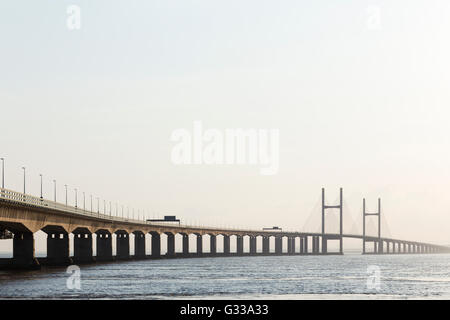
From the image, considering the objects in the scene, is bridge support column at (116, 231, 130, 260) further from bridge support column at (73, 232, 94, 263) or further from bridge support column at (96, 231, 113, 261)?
bridge support column at (73, 232, 94, 263)

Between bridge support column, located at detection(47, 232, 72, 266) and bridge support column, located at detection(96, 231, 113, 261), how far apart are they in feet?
109

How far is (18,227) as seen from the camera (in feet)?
365

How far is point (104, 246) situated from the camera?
17650 cm

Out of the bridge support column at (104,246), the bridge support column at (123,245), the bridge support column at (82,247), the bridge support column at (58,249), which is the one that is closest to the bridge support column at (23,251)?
the bridge support column at (58,249)

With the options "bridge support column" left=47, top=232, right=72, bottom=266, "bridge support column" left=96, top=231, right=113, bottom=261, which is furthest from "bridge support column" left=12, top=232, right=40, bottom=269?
"bridge support column" left=96, top=231, right=113, bottom=261

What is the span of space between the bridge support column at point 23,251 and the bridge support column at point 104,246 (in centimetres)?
5614

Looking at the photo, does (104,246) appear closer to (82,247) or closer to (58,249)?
(82,247)

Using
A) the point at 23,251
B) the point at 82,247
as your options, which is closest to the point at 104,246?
the point at 82,247

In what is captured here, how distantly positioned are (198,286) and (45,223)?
41535 mm

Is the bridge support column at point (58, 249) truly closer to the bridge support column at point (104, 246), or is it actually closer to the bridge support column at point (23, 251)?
the bridge support column at point (23, 251)

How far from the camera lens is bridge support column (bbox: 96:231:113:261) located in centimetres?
17500
